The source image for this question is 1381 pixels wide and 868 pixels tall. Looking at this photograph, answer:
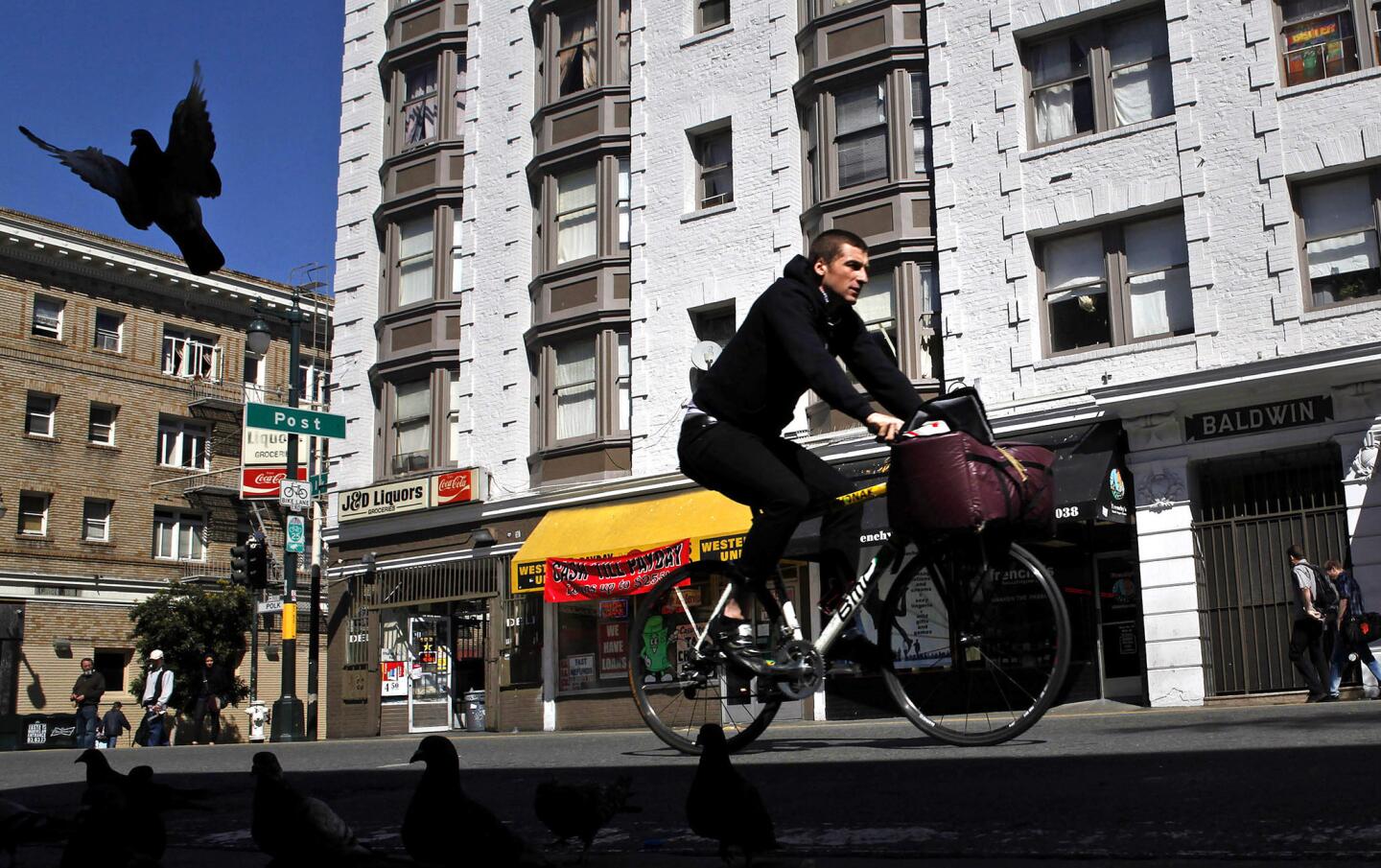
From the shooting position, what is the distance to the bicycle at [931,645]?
19.2 feet

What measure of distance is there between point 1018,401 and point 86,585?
32.6 m

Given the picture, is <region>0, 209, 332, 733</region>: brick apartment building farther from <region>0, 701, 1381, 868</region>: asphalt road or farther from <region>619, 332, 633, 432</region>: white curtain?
<region>0, 701, 1381, 868</region>: asphalt road

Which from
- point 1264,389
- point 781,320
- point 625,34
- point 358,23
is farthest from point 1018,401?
point 358,23

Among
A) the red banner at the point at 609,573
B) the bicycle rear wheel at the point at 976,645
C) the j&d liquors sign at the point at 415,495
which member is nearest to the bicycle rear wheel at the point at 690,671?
the bicycle rear wheel at the point at 976,645

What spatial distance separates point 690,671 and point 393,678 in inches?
905

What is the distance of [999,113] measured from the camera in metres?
21.8

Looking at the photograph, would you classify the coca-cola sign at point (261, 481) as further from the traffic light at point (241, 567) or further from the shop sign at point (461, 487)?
the shop sign at point (461, 487)

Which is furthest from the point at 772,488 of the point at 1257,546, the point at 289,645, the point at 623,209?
the point at 289,645

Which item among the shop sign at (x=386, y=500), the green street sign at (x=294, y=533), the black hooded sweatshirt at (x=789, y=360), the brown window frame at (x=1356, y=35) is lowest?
the black hooded sweatshirt at (x=789, y=360)

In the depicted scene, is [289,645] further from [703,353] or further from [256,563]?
[703,353]

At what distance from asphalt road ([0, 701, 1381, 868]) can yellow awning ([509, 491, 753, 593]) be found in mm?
14199

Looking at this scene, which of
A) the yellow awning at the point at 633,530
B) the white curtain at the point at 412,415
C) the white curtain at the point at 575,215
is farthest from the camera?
the white curtain at the point at 412,415

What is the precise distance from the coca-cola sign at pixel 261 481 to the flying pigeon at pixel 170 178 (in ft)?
A: 98.2

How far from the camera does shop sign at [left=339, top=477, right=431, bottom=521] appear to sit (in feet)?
92.2
